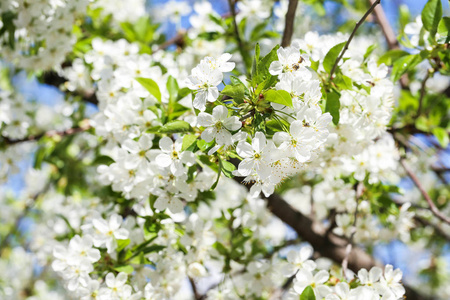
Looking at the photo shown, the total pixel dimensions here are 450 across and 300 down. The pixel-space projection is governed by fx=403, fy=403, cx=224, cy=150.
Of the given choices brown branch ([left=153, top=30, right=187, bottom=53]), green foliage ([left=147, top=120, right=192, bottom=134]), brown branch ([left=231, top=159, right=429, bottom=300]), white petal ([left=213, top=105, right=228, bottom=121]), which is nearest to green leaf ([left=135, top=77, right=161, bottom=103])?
green foliage ([left=147, top=120, right=192, bottom=134])

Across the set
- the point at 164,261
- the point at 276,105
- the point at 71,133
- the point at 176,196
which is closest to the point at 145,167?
the point at 176,196

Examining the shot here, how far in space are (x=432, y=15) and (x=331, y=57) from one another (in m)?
0.54

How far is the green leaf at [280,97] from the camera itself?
4.02 ft

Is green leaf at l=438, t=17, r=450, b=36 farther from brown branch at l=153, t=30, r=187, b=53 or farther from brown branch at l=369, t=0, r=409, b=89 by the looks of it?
brown branch at l=153, t=30, r=187, b=53

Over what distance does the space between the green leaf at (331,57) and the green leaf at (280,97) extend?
432 millimetres

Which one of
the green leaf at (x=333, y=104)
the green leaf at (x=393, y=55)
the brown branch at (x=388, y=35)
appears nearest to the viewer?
the green leaf at (x=333, y=104)

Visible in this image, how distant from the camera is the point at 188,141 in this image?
1375mm

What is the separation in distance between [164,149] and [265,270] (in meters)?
1.02

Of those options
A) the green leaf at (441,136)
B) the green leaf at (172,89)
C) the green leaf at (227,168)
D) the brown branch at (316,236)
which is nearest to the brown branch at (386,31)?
the green leaf at (441,136)

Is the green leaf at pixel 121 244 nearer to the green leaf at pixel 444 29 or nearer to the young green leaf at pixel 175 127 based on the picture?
the young green leaf at pixel 175 127

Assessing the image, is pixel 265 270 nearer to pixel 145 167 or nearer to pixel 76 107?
pixel 145 167

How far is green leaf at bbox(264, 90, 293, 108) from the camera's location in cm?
123

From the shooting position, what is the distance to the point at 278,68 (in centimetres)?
128

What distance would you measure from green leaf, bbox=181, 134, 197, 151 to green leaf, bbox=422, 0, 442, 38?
114cm
